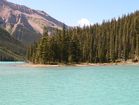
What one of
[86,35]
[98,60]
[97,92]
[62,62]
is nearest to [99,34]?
[86,35]

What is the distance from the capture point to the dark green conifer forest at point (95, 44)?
14325 centimetres

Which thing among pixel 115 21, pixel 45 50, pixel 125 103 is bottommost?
pixel 125 103

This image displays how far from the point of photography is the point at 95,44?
17362 centimetres

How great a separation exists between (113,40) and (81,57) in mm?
22909

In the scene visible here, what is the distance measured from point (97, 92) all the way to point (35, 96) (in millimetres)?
7473

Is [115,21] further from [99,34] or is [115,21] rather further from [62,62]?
[62,62]

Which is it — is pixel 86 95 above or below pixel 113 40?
below

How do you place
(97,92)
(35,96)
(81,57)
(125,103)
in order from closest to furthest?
(125,103) < (35,96) < (97,92) < (81,57)

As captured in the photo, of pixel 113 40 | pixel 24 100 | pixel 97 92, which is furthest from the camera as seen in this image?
pixel 113 40

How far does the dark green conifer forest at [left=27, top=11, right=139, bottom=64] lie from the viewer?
Answer: 143 m

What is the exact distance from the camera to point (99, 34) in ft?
600

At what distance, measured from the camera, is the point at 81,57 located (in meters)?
160

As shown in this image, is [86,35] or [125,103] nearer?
[125,103]

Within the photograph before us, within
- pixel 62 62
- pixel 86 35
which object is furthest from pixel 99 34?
pixel 62 62
